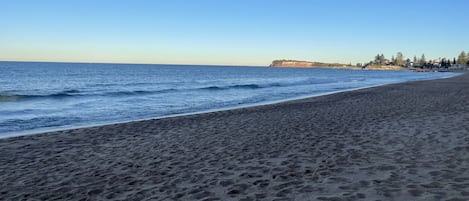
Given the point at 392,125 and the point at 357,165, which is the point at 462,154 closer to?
the point at 357,165

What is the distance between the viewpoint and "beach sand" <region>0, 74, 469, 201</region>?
242 inches

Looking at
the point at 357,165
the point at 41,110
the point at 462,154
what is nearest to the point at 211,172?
A: the point at 357,165

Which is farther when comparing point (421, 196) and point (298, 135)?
point (298, 135)

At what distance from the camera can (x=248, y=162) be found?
325 inches

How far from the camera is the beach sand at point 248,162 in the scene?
6.14 meters

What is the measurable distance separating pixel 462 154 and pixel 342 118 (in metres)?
7.43

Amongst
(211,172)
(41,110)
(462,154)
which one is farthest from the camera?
(41,110)

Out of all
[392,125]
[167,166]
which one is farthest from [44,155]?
[392,125]

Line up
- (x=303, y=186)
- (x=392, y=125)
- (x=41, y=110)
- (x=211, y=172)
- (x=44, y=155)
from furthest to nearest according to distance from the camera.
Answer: (x=41, y=110)
(x=392, y=125)
(x=44, y=155)
(x=211, y=172)
(x=303, y=186)

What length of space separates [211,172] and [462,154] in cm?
564

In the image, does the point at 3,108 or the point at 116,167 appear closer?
the point at 116,167

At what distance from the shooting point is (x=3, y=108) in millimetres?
23547

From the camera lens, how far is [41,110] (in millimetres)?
23016

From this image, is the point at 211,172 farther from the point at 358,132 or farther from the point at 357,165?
the point at 358,132
